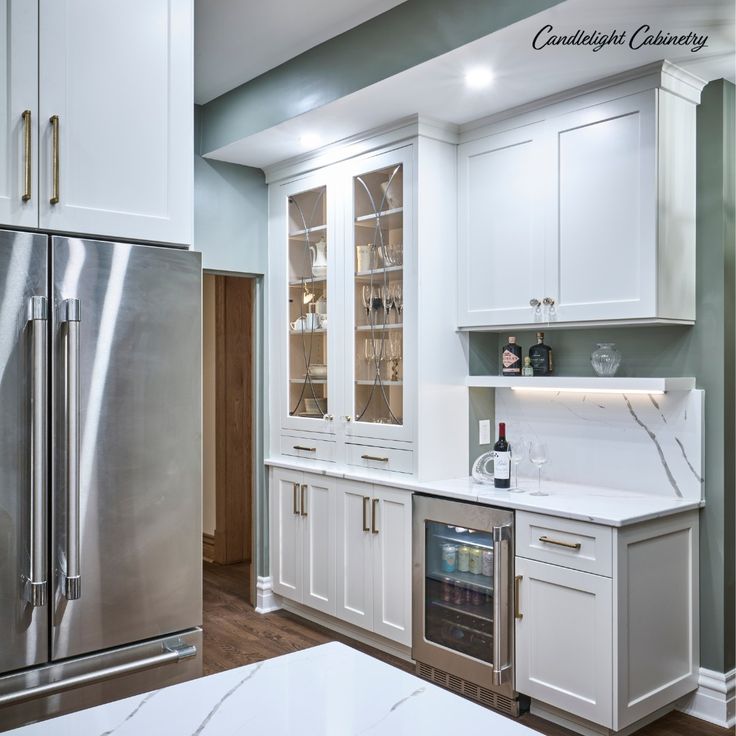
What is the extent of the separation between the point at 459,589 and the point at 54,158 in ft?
7.83

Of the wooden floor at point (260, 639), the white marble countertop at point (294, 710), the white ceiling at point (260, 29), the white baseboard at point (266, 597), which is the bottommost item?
the wooden floor at point (260, 639)

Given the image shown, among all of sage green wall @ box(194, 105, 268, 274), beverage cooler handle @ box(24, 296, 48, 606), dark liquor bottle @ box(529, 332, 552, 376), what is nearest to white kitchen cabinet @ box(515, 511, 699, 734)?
dark liquor bottle @ box(529, 332, 552, 376)

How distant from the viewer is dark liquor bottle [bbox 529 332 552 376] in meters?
3.41

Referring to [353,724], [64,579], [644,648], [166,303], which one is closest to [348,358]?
[644,648]

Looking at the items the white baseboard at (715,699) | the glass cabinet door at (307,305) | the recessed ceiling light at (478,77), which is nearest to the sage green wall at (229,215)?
the glass cabinet door at (307,305)

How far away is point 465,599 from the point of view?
125 inches

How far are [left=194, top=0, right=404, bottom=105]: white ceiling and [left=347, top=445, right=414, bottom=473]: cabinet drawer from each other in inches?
75.3

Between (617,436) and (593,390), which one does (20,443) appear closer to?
(593,390)

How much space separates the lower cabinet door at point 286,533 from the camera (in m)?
4.13

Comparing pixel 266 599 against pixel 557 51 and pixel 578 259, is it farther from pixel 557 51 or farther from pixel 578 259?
pixel 557 51

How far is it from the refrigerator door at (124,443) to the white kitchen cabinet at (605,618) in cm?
154

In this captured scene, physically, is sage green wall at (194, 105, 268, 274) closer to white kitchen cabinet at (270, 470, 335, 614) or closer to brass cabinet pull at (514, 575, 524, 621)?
white kitchen cabinet at (270, 470, 335, 614)

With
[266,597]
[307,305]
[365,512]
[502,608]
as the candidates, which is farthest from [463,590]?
[307,305]

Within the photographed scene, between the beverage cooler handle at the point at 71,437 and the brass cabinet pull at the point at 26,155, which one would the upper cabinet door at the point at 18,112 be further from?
the beverage cooler handle at the point at 71,437
